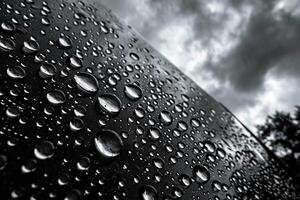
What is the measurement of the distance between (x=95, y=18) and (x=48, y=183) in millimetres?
1008

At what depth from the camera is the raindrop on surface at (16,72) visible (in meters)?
0.57

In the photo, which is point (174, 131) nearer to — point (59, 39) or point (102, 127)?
point (102, 127)

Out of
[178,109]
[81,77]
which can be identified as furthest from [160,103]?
[81,77]

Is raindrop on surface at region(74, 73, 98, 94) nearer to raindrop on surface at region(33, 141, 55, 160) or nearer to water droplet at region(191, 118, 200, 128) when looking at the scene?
raindrop on surface at region(33, 141, 55, 160)

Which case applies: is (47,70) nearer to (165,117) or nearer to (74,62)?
(74,62)

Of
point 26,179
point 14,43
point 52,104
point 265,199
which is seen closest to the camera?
point 26,179

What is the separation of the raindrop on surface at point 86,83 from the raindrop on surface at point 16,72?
0.51ft

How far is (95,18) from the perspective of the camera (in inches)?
48.4

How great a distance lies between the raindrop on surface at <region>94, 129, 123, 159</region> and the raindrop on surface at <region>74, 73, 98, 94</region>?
6.2 inches

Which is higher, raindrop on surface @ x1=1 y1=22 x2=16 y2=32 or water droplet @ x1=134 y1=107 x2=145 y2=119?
water droplet @ x1=134 y1=107 x2=145 y2=119

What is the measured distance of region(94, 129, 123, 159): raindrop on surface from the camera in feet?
1.91

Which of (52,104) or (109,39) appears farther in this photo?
(109,39)

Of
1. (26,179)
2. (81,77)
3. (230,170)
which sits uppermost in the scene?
(230,170)

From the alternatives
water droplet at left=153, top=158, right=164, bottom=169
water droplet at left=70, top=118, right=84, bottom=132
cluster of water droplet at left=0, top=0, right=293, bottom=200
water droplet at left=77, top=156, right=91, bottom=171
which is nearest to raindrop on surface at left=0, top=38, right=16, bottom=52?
cluster of water droplet at left=0, top=0, right=293, bottom=200
